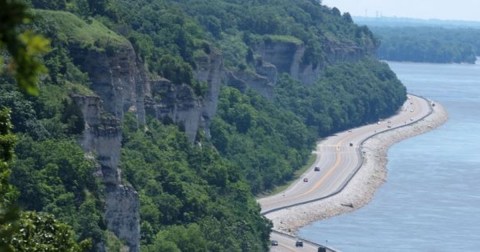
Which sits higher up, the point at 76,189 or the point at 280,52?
the point at 76,189

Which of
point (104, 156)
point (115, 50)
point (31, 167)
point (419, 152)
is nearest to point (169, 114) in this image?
point (115, 50)

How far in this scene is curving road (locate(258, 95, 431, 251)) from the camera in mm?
102438

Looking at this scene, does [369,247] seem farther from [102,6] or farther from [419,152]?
[419,152]

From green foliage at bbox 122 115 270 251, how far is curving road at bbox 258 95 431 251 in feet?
20.5

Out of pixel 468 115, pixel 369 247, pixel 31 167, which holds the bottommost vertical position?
pixel 468 115

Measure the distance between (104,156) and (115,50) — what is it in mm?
9293

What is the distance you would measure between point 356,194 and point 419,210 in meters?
10.4

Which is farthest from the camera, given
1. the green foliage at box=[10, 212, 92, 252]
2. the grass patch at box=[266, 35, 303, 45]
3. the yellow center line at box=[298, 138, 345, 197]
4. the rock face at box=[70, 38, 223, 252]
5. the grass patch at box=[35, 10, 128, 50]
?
the grass patch at box=[266, 35, 303, 45]

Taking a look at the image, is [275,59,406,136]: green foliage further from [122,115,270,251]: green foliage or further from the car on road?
[122,115,270,251]: green foliage

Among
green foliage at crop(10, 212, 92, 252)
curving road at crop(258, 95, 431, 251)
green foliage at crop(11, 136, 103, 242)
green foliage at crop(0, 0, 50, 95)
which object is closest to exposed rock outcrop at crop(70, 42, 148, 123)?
green foliage at crop(11, 136, 103, 242)

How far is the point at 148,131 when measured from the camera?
73875mm

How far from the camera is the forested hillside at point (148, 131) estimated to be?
53812mm

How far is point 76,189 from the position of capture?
178 feet

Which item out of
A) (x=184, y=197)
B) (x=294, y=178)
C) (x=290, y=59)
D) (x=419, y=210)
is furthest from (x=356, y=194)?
(x=184, y=197)
